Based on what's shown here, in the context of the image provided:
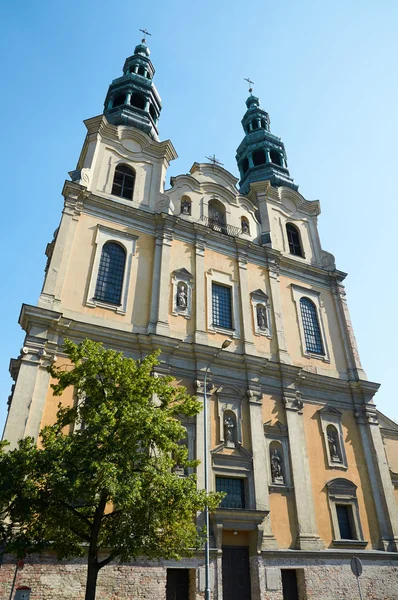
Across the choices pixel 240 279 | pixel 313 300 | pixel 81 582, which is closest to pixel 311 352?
pixel 313 300

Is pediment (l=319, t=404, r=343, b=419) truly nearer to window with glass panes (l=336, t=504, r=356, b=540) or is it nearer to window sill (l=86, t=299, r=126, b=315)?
window with glass panes (l=336, t=504, r=356, b=540)

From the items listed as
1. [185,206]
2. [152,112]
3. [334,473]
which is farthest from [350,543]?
[152,112]

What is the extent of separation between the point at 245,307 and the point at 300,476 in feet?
25.6

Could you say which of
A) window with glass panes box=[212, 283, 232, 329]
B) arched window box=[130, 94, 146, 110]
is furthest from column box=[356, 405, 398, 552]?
arched window box=[130, 94, 146, 110]

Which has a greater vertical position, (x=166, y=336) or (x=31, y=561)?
(x=166, y=336)

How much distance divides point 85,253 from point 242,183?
1713 centimetres

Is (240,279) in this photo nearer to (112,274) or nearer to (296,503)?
(112,274)

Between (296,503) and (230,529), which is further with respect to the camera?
(296,503)

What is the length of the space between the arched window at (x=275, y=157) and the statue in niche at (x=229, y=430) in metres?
21.1

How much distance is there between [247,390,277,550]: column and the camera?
15.8 m

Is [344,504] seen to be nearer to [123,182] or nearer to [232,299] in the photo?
[232,299]

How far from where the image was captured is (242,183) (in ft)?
107

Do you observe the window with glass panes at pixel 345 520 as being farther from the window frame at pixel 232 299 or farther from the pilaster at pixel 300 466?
the window frame at pixel 232 299

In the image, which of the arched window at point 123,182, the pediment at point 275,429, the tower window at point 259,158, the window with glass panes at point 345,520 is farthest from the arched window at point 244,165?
the window with glass panes at point 345,520
